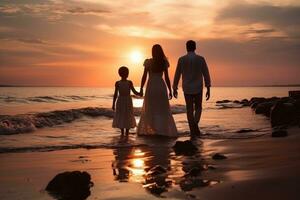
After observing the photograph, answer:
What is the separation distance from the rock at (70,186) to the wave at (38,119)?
9.83 meters

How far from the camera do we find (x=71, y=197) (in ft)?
13.6

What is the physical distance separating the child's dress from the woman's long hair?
1586 millimetres

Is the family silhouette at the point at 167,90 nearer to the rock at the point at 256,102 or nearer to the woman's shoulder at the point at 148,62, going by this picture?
the woman's shoulder at the point at 148,62

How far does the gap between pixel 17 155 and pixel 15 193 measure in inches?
137

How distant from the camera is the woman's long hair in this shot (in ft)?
35.3

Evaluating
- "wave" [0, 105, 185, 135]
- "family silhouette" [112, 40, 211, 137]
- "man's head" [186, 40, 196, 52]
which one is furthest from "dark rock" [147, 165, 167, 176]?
"wave" [0, 105, 185, 135]

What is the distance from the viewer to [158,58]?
35.2 feet

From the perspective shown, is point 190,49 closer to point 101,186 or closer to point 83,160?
point 83,160

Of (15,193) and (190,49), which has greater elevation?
(190,49)

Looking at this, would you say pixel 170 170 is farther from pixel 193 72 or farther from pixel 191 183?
pixel 193 72

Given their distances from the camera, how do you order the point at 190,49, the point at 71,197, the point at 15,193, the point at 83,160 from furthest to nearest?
the point at 190,49 < the point at 83,160 < the point at 15,193 < the point at 71,197

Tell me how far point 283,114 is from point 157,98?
3525 mm

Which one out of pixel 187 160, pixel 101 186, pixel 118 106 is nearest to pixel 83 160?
pixel 187 160

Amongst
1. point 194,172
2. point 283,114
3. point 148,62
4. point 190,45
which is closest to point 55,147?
point 148,62
